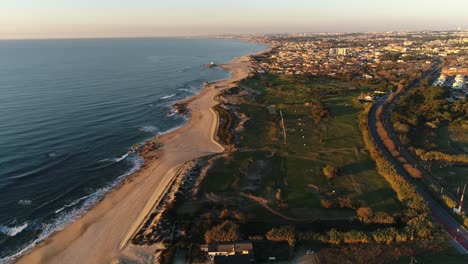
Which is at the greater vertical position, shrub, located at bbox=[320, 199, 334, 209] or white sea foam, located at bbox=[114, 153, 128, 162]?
white sea foam, located at bbox=[114, 153, 128, 162]

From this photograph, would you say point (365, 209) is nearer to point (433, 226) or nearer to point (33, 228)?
point (433, 226)

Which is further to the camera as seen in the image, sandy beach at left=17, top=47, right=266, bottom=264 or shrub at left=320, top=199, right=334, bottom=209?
shrub at left=320, top=199, right=334, bottom=209

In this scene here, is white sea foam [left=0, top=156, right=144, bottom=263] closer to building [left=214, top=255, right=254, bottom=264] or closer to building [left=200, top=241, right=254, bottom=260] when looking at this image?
building [left=200, top=241, right=254, bottom=260]

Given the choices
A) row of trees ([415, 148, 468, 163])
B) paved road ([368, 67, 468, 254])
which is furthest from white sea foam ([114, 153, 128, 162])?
row of trees ([415, 148, 468, 163])

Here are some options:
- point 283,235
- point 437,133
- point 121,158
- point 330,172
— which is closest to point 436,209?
point 330,172

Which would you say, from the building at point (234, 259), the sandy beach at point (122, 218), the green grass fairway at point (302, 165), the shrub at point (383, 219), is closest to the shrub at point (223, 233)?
the building at point (234, 259)

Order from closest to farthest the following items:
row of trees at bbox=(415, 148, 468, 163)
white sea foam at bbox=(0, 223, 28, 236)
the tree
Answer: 1. white sea foam at bbox=(0, 223, 28, 236)
2. the tree
3. row of trees at bbox=(415, 148, 468, 163)

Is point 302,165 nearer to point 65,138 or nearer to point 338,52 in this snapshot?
point 65,138
